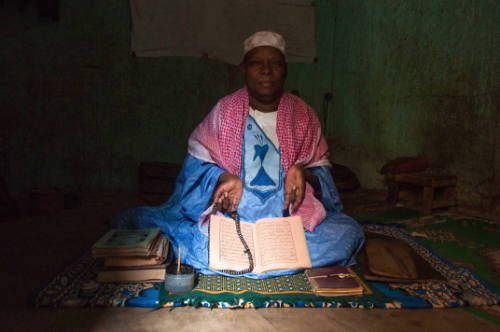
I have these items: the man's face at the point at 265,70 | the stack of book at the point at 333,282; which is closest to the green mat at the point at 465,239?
the stack of book at the point at 333,282

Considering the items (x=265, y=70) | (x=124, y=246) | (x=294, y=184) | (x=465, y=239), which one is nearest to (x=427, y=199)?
(x=465, y=239)

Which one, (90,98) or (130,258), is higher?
(90,98)

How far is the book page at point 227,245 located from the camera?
1906 millimetres

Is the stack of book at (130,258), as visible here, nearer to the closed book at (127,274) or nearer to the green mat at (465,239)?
the closed book at (127,274)

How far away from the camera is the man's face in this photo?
2268 mm

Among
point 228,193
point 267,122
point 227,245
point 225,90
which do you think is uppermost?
point 225,90

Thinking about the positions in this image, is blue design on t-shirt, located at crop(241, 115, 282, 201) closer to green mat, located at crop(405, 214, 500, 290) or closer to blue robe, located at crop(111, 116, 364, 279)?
blue robe, located at crop(111, 116, 364, 279)

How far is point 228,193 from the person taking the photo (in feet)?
6.90

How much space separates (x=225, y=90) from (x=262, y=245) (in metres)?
3.65

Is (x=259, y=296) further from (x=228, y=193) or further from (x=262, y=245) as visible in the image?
(x=228, y=193)

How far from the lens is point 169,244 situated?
223 centimetres

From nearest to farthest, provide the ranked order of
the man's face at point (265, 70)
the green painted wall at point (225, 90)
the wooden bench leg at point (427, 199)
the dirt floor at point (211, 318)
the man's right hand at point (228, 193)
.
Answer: the dirt floor at point (211, 318)
the man's right hand at point (228, 193)
the man's face at point (265, 70)
the wooden bench leg at point (427, 199)
the green painted wall at point (225, 90)

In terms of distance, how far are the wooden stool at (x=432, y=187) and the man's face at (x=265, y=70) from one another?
8.31 feet

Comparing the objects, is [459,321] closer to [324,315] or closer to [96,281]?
[324,315]
